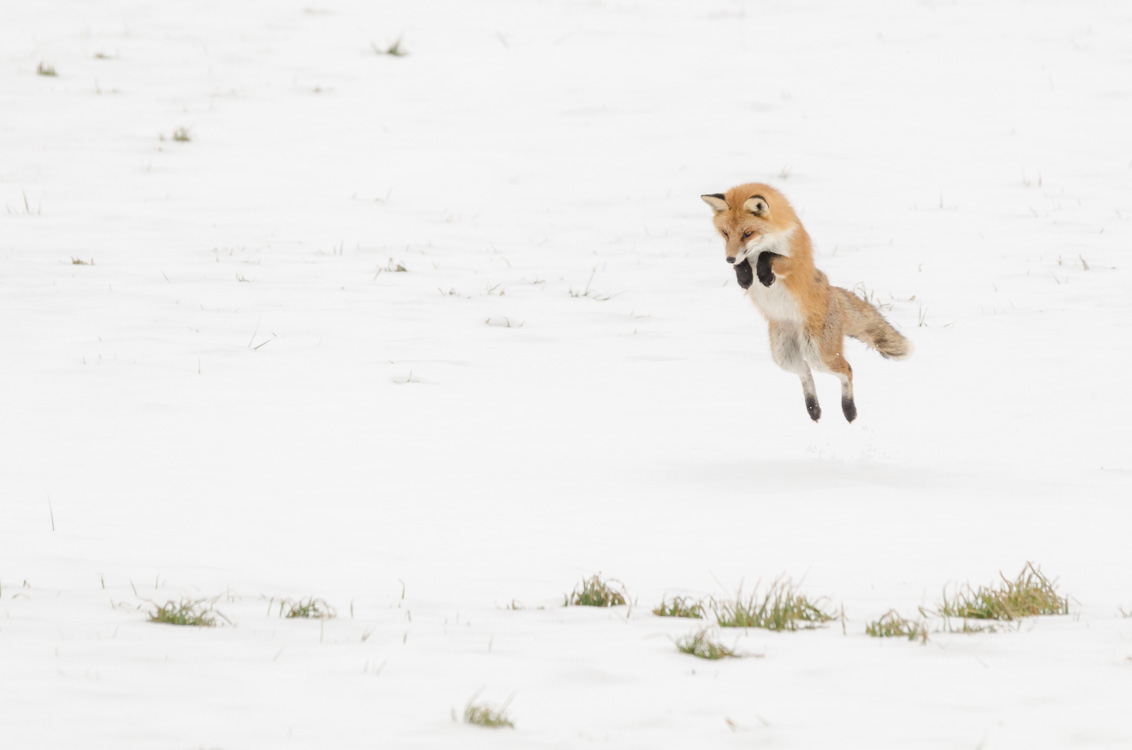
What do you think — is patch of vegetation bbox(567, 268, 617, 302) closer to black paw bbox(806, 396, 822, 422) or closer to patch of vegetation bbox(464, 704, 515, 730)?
black paw bbox(806, 396, 822, 422)

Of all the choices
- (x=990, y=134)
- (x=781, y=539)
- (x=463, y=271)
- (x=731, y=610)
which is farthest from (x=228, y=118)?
(x=731, y=610)

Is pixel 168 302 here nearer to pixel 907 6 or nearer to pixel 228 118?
pixel 228 118

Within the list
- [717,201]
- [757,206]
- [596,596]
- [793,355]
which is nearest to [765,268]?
[757,206]

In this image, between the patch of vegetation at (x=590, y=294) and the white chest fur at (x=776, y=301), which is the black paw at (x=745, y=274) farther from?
the patch of vegetation at (x=590, y=294)

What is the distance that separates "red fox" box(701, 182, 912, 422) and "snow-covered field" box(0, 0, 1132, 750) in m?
0.63

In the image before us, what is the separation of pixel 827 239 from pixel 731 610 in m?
9.73

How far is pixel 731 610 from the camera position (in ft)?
15.4

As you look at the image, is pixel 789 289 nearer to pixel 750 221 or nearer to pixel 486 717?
pixel 750 221

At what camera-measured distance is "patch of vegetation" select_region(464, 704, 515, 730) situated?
3428mm

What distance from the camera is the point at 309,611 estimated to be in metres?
4.61

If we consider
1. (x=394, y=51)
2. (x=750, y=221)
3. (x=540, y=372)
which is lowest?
(x=540, y=372)

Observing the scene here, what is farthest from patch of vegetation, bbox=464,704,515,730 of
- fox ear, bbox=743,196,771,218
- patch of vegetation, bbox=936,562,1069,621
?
fox ear, bbox=743,196,771,218

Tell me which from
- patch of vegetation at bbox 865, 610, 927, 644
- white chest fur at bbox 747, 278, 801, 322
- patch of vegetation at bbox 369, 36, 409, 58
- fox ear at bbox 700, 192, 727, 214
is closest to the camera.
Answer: patch of vegetation at bbox 865, 610, 927, 644

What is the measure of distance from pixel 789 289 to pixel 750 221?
565mm
